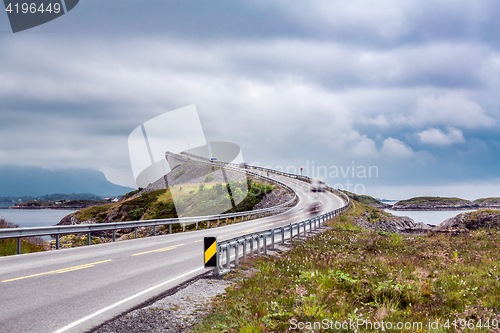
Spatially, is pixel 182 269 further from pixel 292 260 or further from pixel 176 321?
pixel 176 321

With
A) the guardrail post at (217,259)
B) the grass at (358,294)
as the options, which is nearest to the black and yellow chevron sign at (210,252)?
the guardrail post at (217,259)

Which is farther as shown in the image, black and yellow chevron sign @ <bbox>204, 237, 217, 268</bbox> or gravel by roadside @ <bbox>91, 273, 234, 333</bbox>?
black and yellow chevron sign @ <bbox>204, 237, 217, 268</bbox>

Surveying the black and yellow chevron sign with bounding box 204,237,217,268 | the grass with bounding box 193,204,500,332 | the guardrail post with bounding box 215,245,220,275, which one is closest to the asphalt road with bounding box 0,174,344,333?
the black and yellow chevron sign with bounding box 204,237,217,268

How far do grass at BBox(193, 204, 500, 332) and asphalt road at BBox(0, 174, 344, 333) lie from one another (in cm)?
196

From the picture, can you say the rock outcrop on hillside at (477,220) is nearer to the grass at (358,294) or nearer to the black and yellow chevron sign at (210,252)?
the grass at (358,294)

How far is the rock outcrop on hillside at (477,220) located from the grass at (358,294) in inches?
941

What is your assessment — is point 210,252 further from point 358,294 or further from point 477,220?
point 477,220

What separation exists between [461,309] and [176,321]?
5.38 m

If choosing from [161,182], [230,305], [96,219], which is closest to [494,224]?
[230,305]

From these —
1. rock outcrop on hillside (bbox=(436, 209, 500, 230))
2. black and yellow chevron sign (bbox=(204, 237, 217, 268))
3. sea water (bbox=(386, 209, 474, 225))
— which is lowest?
sea water (bbox=(386, 209, 474, 225))

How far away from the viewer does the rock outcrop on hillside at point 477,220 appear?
29758 millimetres

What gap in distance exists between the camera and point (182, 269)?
33.8 feet

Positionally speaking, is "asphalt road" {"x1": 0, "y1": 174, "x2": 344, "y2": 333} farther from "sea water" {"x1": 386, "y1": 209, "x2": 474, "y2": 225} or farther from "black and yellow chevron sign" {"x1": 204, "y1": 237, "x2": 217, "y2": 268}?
"sea water" {"x1": 386, "y1": 209, "x2": 474, "y2": 225}

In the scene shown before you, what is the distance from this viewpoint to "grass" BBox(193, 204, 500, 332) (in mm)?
5543
